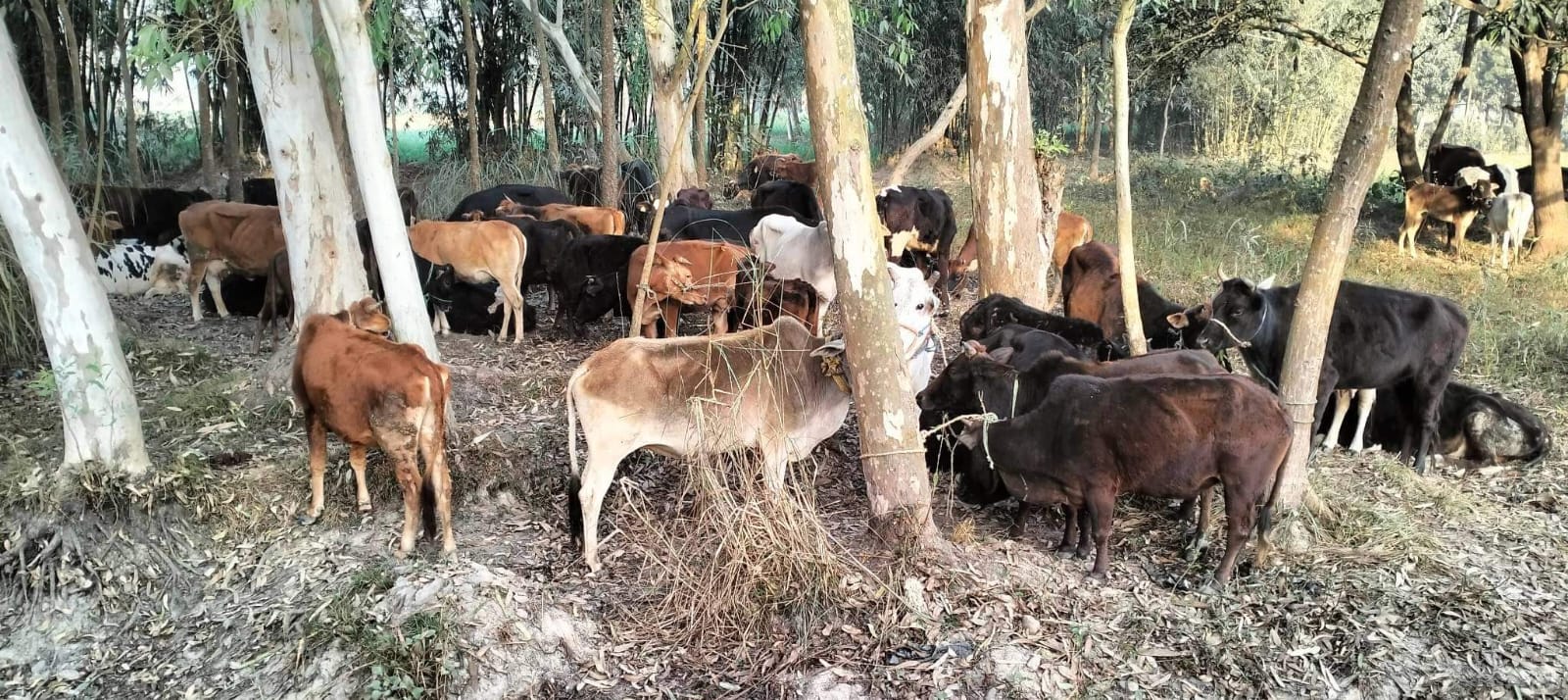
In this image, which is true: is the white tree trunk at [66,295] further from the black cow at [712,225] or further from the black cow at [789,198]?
the black cow at [789,198]

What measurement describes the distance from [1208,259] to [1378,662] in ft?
27.2

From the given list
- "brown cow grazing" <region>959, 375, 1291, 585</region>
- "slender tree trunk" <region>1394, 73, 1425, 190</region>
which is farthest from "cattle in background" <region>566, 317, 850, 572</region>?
"slender tree trunk" <region>1394, 73, 1425, 190</region>

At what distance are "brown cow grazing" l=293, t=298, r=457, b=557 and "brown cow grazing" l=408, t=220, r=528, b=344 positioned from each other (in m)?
3.50

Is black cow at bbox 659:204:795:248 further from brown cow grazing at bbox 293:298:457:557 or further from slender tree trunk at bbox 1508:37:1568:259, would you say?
slender tree trunk at bbox 1508:37:1568:259

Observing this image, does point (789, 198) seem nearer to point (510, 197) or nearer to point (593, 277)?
point (510, 197)

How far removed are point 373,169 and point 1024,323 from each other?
4479 millimetres

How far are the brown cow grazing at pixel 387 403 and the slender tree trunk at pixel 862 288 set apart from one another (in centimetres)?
222

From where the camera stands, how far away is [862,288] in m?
5.07

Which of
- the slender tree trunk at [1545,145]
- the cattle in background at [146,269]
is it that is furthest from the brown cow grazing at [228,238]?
the slender tree trunk at [1545,145]

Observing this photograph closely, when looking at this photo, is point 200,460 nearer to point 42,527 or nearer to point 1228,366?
point 42,527

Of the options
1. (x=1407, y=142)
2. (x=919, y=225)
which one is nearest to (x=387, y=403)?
(x=919, y=225)

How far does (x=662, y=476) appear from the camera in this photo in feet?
21.8

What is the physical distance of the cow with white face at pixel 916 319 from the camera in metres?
6.78

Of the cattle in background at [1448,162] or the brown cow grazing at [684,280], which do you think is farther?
the cattle in background at [1448,162]
